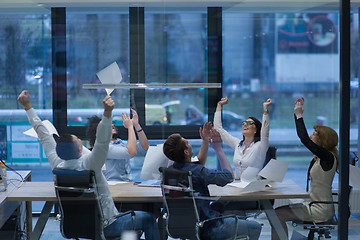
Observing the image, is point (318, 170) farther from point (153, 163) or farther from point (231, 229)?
point (153, 163)

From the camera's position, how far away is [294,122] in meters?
3.84

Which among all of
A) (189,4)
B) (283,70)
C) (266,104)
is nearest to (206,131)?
(266,104)

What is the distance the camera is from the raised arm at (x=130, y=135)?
3.69 meters

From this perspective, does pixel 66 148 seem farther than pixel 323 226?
No

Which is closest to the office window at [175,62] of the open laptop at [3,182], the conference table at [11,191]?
the conference table at [11,191]

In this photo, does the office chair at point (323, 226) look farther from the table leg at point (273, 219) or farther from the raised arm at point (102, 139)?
the raised arm at point (102, 139)

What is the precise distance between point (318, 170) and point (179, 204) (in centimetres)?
108

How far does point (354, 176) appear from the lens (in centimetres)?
382

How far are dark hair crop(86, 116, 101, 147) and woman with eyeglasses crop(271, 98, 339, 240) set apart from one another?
146cm

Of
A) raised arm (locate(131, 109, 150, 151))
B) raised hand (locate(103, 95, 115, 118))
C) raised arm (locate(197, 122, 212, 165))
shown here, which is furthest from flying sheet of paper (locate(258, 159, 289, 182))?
raised hand (locate(103, 95, 115, 118))

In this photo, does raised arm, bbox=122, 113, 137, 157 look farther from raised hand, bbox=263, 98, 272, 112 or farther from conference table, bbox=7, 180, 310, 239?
raised hand, bbox=263, 98, 272, 112

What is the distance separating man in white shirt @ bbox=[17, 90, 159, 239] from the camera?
3.56 metres

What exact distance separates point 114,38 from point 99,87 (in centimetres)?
38

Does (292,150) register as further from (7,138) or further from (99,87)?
(7,138)
